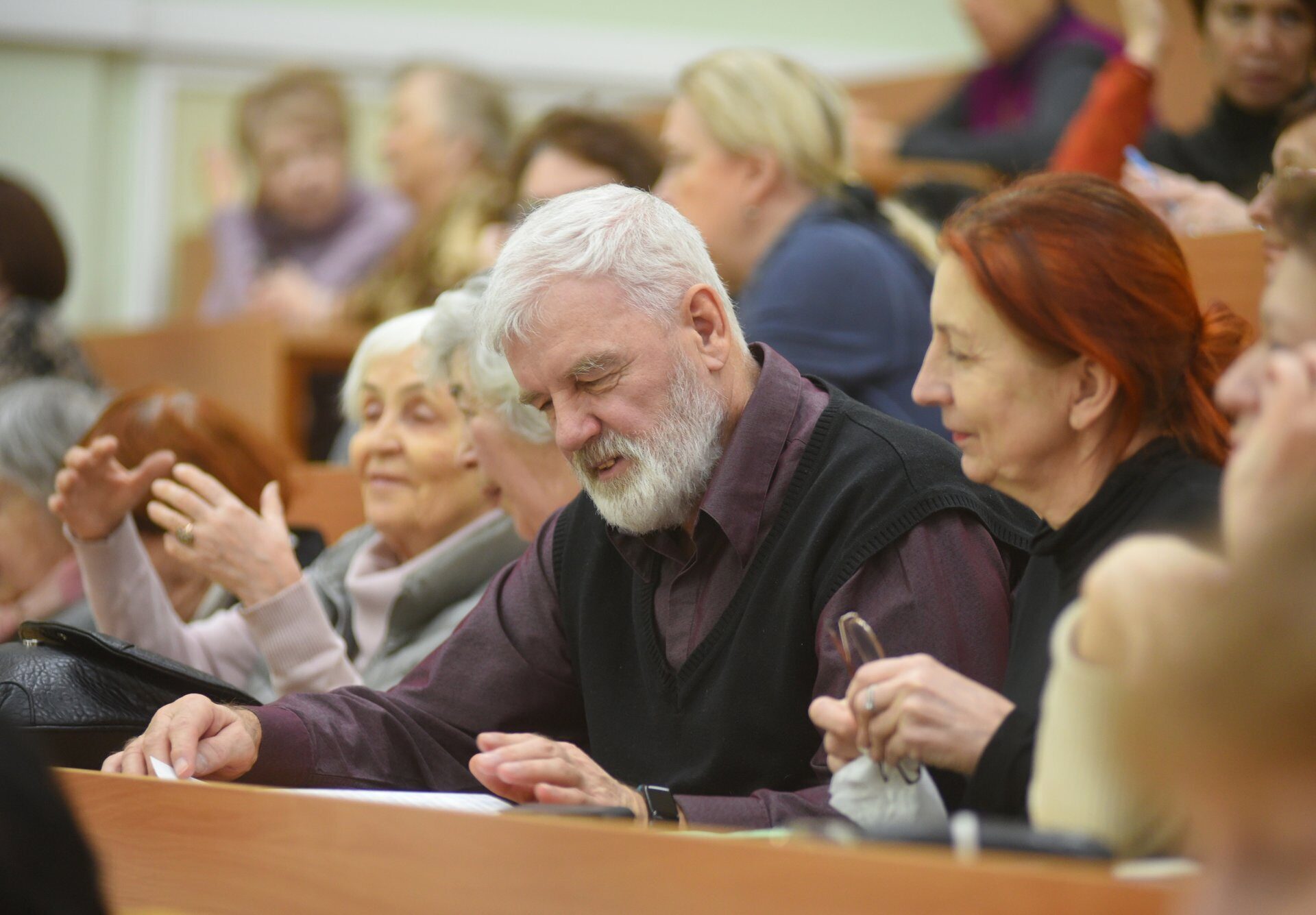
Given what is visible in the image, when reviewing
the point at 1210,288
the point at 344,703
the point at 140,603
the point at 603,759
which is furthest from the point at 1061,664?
the point at 140,603

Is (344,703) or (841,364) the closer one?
(344,703)

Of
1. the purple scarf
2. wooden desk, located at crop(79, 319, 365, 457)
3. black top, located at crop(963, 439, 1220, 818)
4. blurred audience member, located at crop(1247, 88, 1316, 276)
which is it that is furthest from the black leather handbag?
the purple scarf

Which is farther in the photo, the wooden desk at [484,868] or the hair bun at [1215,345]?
the hair bun at [1215,345]

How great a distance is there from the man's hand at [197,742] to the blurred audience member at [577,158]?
68.8 inches

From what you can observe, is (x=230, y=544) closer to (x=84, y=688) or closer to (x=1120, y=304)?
(x=84, y=688)

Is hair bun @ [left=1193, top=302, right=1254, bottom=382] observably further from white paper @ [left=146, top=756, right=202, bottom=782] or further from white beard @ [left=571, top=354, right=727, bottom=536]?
white paper @ [left=146, top=756, right=202, bottom=782]

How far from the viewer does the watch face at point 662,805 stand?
166 centimetres

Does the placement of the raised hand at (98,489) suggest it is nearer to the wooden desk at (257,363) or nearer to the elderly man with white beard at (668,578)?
the elderly man with white beard at (668,578)

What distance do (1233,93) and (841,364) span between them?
964 millimetres

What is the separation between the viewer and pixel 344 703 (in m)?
2.01

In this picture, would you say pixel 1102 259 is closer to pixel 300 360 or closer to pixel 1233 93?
pixel 1233 93

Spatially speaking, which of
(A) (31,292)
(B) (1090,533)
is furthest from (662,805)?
(A) (31,292)

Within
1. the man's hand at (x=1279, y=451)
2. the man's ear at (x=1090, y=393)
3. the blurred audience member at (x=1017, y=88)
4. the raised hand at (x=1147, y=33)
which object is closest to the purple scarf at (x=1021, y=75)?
the blurred audience member at (x=1017, y=88)

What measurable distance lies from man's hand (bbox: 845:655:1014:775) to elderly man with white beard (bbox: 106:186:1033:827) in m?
0.22
